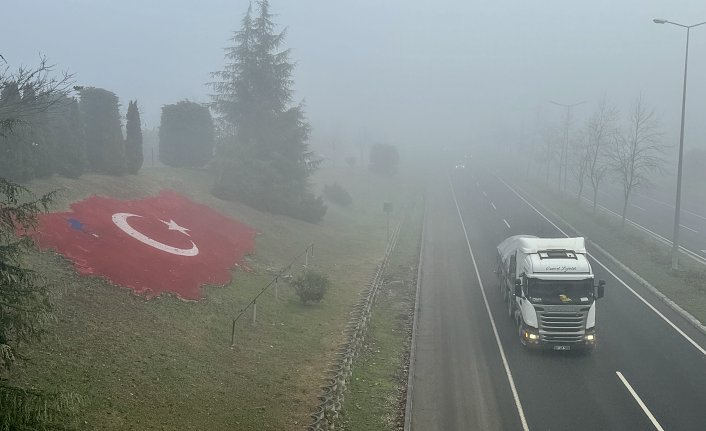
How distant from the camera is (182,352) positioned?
15828mm

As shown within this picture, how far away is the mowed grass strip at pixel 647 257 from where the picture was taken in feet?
86.3

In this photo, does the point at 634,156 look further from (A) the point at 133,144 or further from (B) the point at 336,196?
(A) the point at 133,144

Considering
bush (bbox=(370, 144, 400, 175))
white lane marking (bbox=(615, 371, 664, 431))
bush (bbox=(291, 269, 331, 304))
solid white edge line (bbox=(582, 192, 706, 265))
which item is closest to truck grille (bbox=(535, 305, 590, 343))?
white lane marking (bbox=(615, 371, 664, 431))

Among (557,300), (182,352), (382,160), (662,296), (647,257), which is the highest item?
(382,160)

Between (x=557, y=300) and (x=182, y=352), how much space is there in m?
12.9

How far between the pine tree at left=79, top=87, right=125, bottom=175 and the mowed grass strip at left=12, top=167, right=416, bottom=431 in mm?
3369

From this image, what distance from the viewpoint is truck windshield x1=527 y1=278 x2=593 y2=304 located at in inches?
760

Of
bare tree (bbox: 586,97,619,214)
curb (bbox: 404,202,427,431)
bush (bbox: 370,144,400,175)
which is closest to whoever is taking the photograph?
curb (bbox: 404,202,427,431)

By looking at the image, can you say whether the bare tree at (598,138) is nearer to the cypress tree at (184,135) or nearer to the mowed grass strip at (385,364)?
the mowed grass strip at (385,364)

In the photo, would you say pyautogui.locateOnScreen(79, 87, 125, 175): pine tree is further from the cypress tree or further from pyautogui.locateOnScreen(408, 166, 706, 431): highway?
pyautogui.locateOnScreen(408, 166, 706, 431): highway

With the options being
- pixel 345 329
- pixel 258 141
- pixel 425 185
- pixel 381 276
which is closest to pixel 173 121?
pixel 258 141

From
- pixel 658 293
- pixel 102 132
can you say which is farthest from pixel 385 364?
pixel 102 132

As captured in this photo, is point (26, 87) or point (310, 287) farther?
point (310, 287)

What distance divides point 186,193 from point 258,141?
8.69 meters
